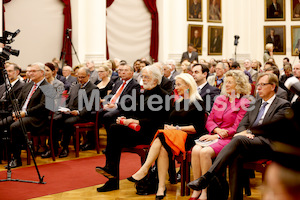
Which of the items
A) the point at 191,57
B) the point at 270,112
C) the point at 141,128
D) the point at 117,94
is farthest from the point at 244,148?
the point at 191,57

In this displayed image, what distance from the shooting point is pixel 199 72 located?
706 centimetres

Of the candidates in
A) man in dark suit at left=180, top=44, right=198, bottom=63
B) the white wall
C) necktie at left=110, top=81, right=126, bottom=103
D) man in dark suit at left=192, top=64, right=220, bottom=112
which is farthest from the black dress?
man in dark suit at left=180, top=44, right=198, bottom=63

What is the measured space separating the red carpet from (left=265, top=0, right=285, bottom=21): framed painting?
13722 mm

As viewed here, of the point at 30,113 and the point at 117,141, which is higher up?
the point at 30,113

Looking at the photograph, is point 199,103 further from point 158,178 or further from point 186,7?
point 186,7

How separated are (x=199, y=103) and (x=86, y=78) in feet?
10.8

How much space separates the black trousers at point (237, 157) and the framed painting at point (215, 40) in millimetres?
13551

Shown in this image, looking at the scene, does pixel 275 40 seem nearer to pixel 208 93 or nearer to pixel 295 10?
pixel 295 10

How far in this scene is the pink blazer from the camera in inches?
212

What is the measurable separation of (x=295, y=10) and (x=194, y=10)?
4.94 metres

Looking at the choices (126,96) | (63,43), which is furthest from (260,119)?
(63,43)

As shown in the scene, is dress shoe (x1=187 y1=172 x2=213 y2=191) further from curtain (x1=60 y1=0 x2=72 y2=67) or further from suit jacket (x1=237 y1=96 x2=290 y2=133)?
curtain (x1=60 y1=0 x2=72 y2=67)

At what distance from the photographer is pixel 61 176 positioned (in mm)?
6465

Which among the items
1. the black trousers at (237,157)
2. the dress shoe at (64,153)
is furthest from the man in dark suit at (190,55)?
the black trousers at (237,157)
